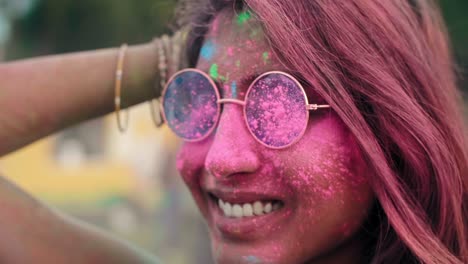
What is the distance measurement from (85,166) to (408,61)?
562cm

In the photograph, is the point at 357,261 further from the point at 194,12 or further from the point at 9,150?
the point at 9,150

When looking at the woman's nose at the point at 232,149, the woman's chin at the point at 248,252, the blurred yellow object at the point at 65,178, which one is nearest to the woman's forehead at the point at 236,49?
the woman's nose at the point at 232,149

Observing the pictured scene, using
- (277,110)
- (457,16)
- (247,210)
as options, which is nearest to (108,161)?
(457,16)

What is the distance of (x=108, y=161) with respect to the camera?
20.6 ft

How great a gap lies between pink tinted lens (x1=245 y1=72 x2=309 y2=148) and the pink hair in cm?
5

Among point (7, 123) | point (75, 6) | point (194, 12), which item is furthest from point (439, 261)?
point (75, 6)

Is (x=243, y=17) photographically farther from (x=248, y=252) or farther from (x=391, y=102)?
(x=248, y=252)

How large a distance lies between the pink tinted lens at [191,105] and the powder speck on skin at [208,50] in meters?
0.06

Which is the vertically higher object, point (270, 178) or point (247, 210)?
point (270, 178)

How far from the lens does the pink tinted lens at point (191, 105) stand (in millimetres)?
1403

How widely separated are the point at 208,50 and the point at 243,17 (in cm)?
15

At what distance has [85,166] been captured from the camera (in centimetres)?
643

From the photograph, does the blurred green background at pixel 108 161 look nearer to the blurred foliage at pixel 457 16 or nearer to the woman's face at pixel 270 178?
the blurred foliage at pixel 457 16

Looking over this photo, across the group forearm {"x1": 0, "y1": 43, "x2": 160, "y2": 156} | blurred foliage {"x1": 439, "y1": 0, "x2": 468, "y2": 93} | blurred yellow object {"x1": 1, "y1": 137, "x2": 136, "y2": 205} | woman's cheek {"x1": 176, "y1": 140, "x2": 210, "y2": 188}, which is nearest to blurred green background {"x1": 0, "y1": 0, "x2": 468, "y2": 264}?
blurred yellow object {"x1": 1, "y1": 137, "x2": 136, "y2": 205}
